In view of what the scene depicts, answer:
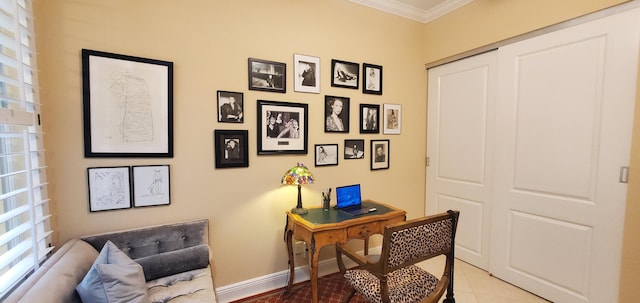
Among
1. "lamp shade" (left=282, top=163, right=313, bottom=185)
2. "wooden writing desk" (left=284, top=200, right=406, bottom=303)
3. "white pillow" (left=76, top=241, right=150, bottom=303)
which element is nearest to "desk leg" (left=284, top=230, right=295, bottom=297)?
"wooden writing desk" (left=284, top=200, right=406, bottom=303)

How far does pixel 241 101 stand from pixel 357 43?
1379 mm

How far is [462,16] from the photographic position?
265 cm

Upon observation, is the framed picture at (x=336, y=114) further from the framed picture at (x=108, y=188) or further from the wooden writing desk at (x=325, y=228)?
the framed picture at (x=108, y=188)

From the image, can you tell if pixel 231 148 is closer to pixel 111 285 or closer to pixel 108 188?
pixel 108 188

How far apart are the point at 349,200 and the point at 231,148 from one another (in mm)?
1153

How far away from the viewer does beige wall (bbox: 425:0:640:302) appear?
5.56 feet

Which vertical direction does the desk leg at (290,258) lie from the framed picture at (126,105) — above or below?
below

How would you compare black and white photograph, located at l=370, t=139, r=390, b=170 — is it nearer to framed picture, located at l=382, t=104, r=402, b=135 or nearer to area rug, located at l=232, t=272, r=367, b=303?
framed picture, located at l=382, t=104, r=402, b=135

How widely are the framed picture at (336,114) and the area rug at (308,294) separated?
1.44 metres

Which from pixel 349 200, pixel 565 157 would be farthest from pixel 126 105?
pixel 565 157

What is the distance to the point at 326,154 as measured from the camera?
2.52 m

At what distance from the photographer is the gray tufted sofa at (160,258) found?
1251 mm

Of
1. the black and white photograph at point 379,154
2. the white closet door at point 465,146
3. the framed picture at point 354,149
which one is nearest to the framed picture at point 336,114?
the framed picture at point 354,149

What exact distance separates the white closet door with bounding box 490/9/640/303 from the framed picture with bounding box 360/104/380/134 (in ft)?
3.77
